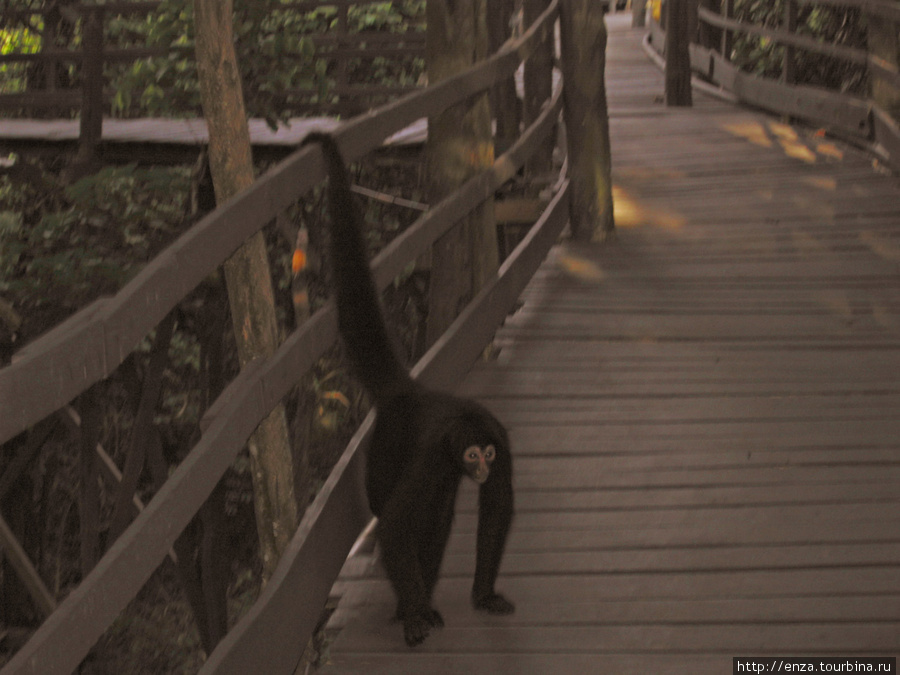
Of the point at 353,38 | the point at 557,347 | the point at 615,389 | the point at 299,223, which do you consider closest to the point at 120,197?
the point at 299,223

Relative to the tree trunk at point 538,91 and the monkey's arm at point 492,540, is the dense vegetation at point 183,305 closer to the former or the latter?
the tree trunk at point 538,91

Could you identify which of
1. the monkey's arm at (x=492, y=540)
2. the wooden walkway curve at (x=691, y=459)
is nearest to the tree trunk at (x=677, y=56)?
the wooden walkway curve at (x=691, y=459)

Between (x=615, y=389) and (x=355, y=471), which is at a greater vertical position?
(x=355, y=471)

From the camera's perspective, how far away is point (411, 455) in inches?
111

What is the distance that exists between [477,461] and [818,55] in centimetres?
1082

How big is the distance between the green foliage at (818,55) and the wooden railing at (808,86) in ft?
1.09

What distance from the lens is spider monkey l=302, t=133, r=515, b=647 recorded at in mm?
2701

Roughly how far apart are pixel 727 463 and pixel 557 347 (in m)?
1.40

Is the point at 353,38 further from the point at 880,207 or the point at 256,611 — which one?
the point at 256,611

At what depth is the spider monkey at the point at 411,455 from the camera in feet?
8.86

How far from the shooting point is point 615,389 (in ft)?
14.2

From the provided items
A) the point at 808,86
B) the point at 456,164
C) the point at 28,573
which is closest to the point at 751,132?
the point at 808,86

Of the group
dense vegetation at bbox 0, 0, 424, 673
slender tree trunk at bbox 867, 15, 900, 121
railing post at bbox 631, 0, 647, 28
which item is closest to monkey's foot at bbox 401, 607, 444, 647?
dense vegetation at bbox 0, 0, 424, 673

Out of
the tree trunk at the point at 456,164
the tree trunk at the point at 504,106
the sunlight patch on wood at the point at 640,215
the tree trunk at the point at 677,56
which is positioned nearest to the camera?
the tree trunk at the point at 456,164
